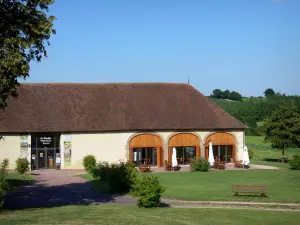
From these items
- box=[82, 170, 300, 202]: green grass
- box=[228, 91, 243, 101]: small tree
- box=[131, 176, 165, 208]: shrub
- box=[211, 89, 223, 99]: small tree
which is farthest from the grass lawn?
box=[211, 89, 223, 99]: small tree

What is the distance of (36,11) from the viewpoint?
19.0 metres

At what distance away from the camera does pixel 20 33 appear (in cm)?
1883

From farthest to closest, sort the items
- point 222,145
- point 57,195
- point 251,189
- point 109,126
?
point 222,145, point 109,126, point 57,195, point 251,189

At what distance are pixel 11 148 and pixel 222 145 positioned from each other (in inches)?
774

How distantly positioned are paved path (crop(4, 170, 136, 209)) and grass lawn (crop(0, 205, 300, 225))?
4383mm

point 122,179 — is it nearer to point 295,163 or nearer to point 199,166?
point 199,166

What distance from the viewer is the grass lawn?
1481cm

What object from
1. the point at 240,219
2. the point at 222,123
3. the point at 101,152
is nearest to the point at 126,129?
the point at 101,152

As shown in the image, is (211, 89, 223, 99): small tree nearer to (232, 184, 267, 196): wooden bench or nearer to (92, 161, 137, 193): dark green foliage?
(92, 161, 137, 193): dark green foliage

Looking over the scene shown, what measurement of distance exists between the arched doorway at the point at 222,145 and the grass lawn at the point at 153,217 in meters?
24.4

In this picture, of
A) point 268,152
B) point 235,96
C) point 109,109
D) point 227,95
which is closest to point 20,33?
point 109,109

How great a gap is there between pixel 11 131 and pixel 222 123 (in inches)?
769

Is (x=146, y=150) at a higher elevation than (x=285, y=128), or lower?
lower

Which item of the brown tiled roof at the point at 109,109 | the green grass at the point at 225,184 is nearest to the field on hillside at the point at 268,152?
the brown tiled roof at the point at 109,109
